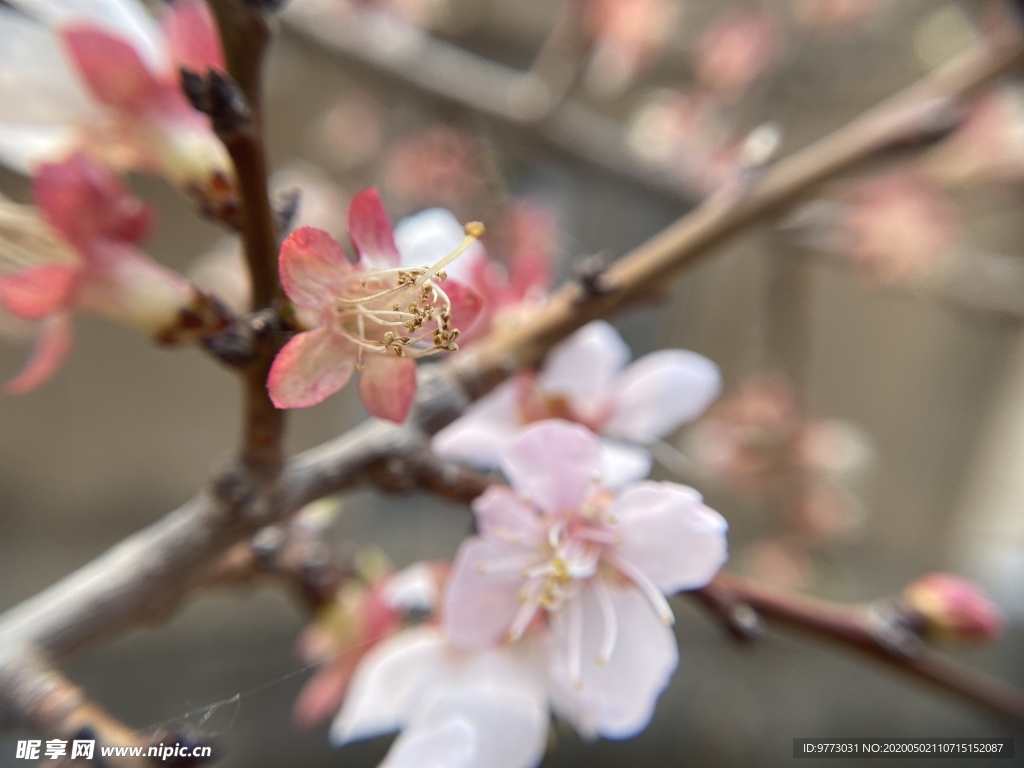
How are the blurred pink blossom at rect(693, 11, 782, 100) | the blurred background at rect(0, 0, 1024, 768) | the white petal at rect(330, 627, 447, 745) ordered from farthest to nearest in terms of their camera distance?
1. the blurred pink blossom at rect(693, 11, 782, 100)
2. the blurred background at rect(0, 0, 1024, 768)
3. the white petal at rect(330, 627, 447, 745)

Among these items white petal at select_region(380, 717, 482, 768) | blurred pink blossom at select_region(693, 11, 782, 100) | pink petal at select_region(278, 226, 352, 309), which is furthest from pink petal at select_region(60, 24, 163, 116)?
blurred pink blossom at select_region(693, 11, 782, 100)

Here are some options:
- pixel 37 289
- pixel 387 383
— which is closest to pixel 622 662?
pixel 387 383

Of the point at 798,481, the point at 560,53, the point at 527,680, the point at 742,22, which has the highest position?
the point at 742,22

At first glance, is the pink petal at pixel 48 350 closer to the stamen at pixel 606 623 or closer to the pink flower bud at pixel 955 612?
the stamen at pixel 606 623

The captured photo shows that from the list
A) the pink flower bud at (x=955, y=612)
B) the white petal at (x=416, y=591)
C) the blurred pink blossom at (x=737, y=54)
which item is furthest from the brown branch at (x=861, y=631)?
the blurred pink blossom at (x=737, y=54)

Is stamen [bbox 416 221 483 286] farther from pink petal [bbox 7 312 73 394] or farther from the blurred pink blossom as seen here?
the blurred pink blossom

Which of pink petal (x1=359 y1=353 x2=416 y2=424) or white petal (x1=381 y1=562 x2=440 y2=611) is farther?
white petal (x1=381 y1=562 x2=440 y2=611)

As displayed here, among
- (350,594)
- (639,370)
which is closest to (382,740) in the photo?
(350,594)

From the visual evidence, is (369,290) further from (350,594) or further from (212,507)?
(350,594)
